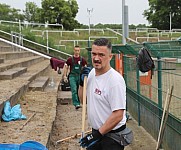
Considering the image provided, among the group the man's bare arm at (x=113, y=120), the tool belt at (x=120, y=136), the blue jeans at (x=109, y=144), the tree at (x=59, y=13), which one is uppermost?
the tree at (x=59, y=13)

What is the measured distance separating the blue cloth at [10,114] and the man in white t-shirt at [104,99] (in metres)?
2.90

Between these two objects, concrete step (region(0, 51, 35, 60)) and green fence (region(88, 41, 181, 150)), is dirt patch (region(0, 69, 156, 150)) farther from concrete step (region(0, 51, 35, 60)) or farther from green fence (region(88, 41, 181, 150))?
concrete step (region(0, 51, 35, 60))

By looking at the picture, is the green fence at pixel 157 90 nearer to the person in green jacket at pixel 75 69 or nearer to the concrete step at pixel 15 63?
the person in green jacket at pixel 75 69

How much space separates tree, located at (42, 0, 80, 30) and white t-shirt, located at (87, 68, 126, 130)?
4870cm

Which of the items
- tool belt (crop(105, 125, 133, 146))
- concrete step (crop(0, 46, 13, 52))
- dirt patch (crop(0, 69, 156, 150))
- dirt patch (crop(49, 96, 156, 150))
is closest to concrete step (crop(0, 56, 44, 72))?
concrete step (crop(0, 46, 13, 52))

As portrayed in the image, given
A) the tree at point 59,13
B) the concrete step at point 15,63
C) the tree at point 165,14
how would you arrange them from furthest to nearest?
1. the tree at point 165,14
2. the tree at point 59,13
3. the concrete step at point 15,63

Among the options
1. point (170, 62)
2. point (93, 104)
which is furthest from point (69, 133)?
point (93, 104)

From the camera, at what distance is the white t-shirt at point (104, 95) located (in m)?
3.11

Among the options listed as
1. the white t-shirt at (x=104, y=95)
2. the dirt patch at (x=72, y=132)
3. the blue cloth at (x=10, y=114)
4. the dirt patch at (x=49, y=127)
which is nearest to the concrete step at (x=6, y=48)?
the dirt patch at (x=49, y=127)

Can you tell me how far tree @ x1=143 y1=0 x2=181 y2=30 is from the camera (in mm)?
66750

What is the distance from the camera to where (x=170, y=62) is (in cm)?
514

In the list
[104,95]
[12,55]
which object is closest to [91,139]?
[104,95]

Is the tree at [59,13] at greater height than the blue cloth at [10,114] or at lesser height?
greater

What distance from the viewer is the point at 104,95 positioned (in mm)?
3178
